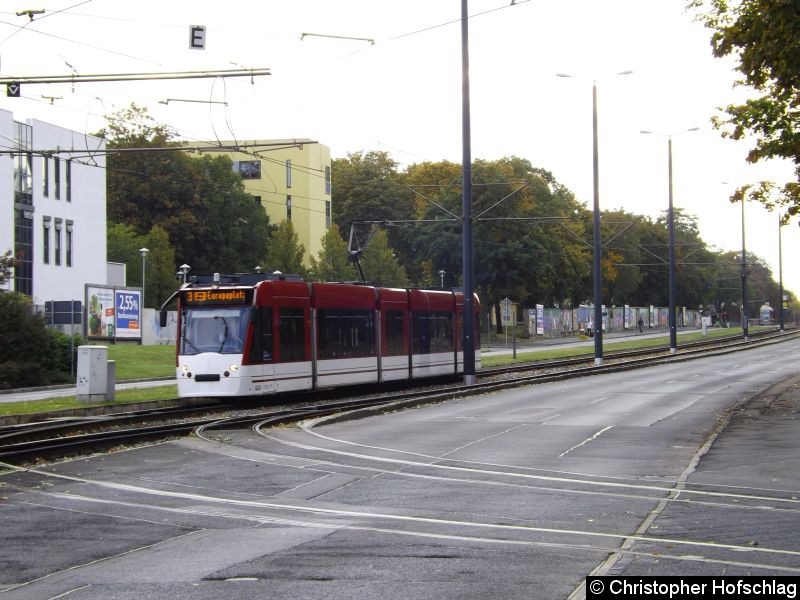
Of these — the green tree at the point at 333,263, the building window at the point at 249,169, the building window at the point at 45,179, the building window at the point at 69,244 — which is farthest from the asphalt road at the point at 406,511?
the building window at the point at 249,169

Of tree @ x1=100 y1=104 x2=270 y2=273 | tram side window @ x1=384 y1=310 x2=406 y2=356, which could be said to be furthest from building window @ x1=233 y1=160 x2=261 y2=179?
tram side window @ x1=384 y1=310 x2=406 y2=356

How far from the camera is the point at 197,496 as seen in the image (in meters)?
12.8

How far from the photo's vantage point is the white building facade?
6116cm

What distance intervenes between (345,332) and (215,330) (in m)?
5.13

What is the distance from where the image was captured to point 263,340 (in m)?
27.2

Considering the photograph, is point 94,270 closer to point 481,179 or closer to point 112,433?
point 481,179

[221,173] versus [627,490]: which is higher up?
[221,173]

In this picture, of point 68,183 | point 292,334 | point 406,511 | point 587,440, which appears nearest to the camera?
point 406,511

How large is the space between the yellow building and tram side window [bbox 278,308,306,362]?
69001 mm

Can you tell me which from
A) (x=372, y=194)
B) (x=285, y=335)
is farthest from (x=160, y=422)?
(x=372, y=194)

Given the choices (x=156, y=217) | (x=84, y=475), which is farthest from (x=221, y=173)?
(x=84, y=475)

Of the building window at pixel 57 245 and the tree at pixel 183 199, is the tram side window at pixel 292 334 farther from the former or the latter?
the tree at pixel 183 199

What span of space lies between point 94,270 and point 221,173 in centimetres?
2595

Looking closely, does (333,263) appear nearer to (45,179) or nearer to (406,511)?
(45,179)
